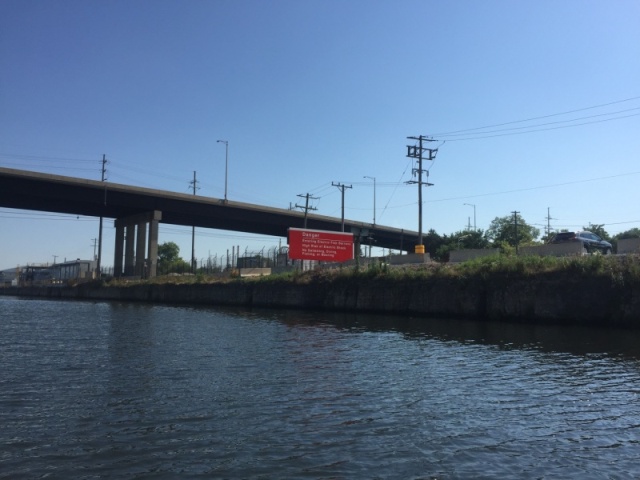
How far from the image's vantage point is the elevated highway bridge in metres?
73.9

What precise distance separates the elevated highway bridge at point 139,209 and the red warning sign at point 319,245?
3.38m

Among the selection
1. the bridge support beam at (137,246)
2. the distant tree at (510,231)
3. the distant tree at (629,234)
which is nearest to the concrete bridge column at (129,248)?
the bridge support beam at (137,246)

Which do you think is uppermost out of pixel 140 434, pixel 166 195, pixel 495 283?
pixel 166 195

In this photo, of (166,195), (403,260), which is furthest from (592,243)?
(166,195)

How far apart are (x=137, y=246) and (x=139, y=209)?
7.44 metres

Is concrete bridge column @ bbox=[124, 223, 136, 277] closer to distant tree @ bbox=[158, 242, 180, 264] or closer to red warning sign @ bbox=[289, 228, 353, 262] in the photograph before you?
red warning sign @ bbox=[289, 228, 353, 262]

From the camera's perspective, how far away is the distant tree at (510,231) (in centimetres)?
10788

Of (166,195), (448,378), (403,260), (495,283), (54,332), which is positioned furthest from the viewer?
(166,195)

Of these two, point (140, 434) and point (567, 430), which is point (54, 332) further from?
point (567, 430)

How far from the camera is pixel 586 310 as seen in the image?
33.2 meters

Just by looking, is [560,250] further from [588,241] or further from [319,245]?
[319,245]

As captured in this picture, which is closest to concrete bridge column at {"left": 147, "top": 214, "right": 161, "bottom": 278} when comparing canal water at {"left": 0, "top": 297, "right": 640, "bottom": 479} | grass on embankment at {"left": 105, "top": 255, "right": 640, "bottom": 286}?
grass on embankment at {"left": 105, "top": 255, "right": 640, "bottom": 286}

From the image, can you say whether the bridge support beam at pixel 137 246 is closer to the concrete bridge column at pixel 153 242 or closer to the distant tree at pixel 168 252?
the concrete bridge column at pixel 153 242

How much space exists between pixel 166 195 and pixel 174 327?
55795 mm
